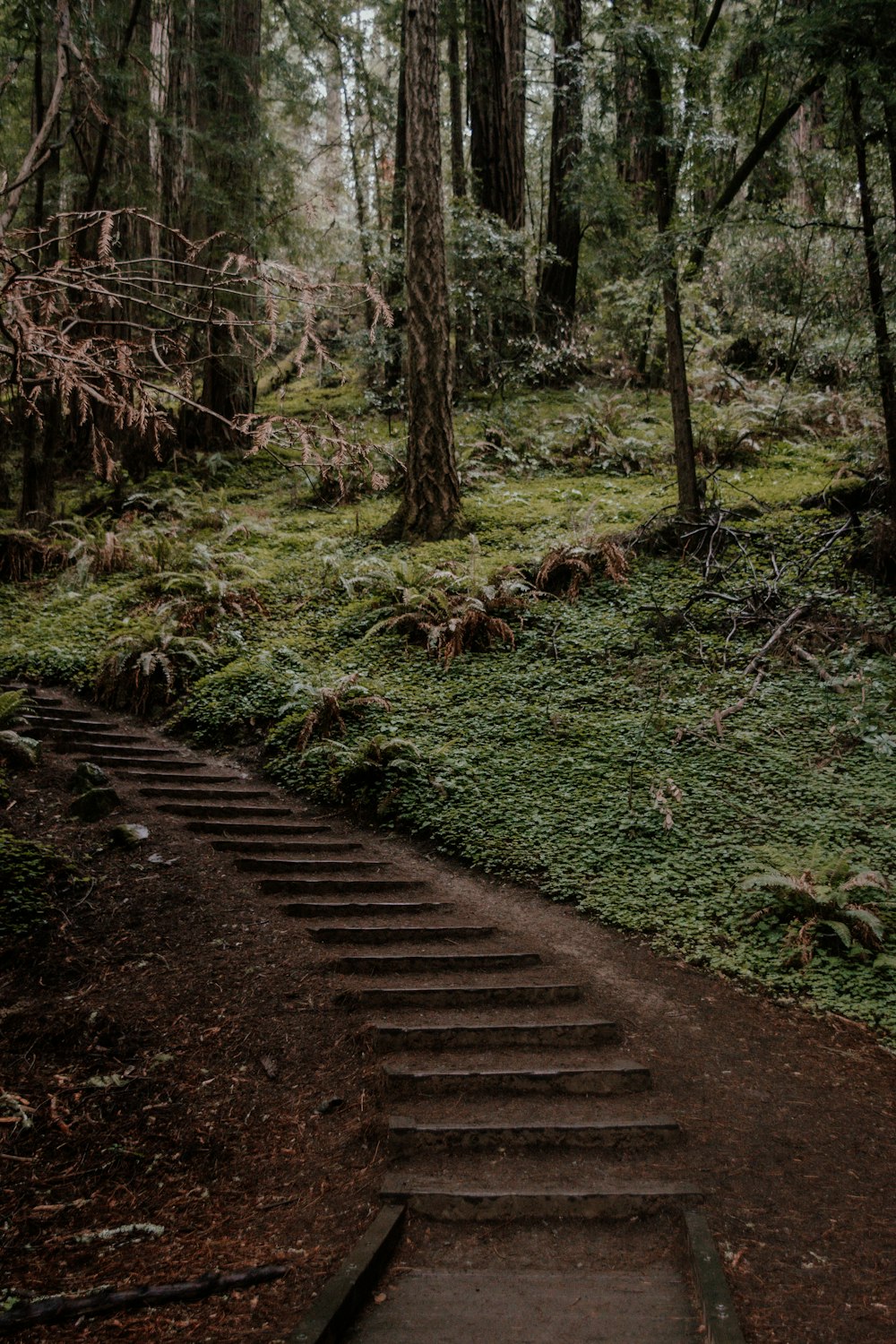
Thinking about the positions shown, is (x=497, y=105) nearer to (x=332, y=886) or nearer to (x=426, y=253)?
(x=426, y=253)

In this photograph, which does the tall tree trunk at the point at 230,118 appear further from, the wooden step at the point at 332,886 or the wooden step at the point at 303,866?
the wooden step at the point at 332,886

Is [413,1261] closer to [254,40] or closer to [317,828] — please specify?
[317,828]

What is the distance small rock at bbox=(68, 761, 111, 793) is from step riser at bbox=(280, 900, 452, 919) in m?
2.41

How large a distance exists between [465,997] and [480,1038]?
1.18ft

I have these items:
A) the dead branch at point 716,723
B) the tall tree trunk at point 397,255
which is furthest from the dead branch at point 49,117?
the tall tree trunk at point 397,255

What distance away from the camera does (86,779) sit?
7281mm

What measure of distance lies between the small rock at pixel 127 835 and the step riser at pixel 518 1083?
10.7 feet

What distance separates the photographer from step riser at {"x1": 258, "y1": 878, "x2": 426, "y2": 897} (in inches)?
245

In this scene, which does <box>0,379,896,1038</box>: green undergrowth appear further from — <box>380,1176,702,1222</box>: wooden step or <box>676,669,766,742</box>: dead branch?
<box>380,1176,702,1222</box>: wooden step

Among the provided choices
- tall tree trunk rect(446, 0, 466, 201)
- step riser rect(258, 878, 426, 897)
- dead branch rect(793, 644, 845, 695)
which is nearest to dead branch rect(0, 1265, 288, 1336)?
step riser rect(258, 878, 426, 897)

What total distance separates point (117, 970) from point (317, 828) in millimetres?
2300

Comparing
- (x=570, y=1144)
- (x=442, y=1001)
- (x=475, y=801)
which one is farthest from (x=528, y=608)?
(x=570, y=1144)

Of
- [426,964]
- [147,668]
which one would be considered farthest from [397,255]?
[426,964]

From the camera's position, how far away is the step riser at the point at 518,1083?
4.27 metres
